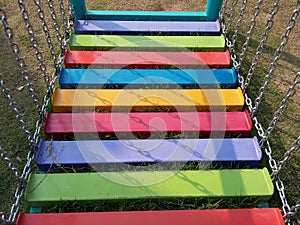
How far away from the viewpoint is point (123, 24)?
281 centimetres

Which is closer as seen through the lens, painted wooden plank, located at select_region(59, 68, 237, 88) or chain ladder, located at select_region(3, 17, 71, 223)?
chain ladder, located at select_region(3, 17, 71, 223)

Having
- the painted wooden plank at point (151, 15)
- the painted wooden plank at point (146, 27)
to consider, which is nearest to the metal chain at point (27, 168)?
the painted wooden plank at point (146, 27)

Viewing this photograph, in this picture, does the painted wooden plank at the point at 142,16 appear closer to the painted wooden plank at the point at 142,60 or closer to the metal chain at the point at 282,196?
the painted wooden plank at the point at 142,60

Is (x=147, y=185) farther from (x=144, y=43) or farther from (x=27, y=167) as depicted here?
(x=144, y=43)

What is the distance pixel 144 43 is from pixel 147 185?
3.96ft

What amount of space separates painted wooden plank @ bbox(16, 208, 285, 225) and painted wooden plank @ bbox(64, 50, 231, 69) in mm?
1135

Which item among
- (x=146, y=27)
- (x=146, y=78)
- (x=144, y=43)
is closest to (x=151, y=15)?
(x=146, y=27)

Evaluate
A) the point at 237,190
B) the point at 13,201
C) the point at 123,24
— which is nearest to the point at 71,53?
the point at 123,24

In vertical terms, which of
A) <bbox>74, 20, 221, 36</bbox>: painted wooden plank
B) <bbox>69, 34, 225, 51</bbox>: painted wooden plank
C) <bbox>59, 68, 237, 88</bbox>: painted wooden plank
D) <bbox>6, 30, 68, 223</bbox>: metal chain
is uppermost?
<bbox>74, 20, 221, 36</bbox>: painted wooden plank

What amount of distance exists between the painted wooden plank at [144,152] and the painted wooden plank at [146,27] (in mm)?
1094

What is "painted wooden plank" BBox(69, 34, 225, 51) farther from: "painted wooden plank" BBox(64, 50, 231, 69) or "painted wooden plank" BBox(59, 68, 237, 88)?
"painted wooden plank" BBox(59, 68, 237, 88)

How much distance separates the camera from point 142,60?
2512 millimetres

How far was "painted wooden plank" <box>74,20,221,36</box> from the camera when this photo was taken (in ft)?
9.08

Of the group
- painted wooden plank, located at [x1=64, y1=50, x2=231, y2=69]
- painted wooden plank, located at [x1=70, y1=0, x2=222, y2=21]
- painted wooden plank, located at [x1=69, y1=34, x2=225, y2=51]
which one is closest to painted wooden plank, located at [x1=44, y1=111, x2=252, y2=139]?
painted wooden plank, located at [x1=64, y1=50, x2=231, y2=69]
